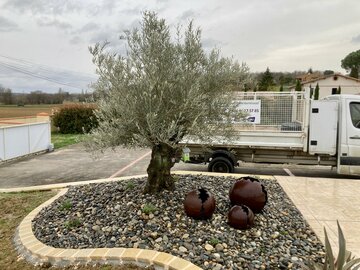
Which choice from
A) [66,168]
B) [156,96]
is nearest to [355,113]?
[156,96]

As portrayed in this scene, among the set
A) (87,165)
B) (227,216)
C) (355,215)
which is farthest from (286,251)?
(87,165)

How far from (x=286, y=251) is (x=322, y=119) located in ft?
16.4

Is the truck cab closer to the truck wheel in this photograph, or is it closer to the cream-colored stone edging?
the truck wheel

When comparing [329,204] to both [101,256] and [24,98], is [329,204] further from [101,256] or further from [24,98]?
[24,98]

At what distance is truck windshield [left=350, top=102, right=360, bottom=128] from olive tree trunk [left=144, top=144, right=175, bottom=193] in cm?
519

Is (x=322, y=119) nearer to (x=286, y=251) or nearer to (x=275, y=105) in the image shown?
(x=275, y=105)

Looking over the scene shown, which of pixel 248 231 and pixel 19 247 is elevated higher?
pixel 248 231

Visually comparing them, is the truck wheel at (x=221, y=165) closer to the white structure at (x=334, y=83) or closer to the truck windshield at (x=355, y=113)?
the truck windshield at (x=355, y=113)

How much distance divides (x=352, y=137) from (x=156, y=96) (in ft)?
18.7

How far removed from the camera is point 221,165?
26.5 feet

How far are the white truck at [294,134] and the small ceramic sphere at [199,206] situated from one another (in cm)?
299

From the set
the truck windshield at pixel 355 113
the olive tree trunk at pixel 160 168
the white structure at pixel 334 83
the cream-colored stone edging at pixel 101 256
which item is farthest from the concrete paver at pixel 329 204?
the white structure at pixel 334 83

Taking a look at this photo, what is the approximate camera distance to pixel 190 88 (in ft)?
12.1

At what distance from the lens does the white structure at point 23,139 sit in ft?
34.4
